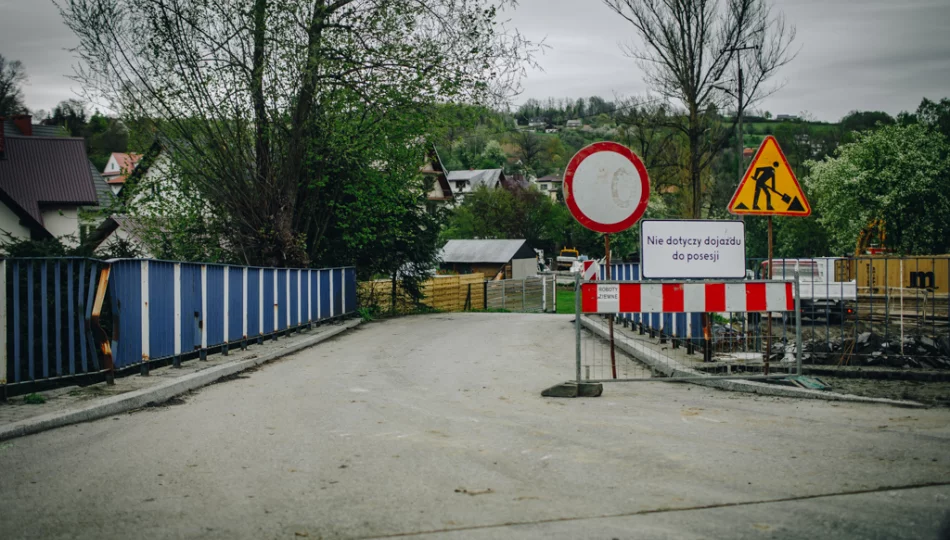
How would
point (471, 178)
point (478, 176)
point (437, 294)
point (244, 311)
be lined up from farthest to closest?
1. point (471, 178)
2. point (478, 176)
3. point (437, 294)
4. point (244, 311)

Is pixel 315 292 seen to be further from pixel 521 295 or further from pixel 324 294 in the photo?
pixel 521 295

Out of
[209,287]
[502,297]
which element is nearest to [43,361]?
[209,287]

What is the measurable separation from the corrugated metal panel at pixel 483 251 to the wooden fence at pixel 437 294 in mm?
19188

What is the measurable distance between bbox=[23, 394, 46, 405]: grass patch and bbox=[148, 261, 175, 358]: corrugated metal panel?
7.22 ft

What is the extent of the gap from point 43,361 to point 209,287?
4.08 m

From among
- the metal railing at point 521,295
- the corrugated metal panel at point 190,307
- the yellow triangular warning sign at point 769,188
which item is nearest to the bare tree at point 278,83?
the corrugated metal panel at point 190,307

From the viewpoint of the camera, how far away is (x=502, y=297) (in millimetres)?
44688

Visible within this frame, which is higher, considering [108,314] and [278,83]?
[278,83]

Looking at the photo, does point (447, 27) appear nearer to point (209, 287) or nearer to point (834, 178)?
point (209, 287)

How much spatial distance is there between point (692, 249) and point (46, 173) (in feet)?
148

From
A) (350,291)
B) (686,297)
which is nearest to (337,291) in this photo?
(350,291)

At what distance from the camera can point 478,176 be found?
133 m

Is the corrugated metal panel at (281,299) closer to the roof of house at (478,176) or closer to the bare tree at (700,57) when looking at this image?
the bare tree at (700,57)

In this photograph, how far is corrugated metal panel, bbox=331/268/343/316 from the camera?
22.1m
